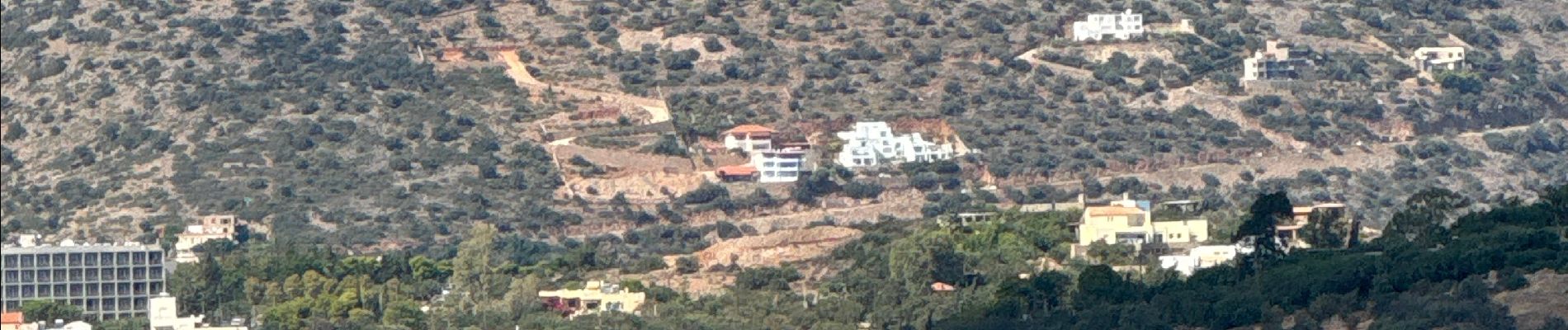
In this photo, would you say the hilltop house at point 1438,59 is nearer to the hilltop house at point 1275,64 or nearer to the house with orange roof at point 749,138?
the hilltop house at point 1275,64

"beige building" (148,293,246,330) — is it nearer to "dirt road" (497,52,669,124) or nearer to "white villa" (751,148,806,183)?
"white villa" (751,148,806,183)

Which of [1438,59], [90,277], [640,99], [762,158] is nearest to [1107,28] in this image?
[1438,59]

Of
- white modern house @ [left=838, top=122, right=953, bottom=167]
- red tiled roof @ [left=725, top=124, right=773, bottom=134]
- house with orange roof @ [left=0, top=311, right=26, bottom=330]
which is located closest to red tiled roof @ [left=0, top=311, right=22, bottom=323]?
house with orange roof @ [left=0, top=311, right=26, bottom=330]

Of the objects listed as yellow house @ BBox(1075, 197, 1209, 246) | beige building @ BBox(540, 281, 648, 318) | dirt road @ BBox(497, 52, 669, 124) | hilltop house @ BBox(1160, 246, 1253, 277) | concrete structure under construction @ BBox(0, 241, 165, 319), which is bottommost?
dirt road @ BBox(497, 52, 669, 124)

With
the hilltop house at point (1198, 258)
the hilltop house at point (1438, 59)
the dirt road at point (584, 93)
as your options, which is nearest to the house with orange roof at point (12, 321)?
the hilltop house at point (1198, 258)

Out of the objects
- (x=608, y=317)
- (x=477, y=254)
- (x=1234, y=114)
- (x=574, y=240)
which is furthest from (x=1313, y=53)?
(x=608, y=317)
